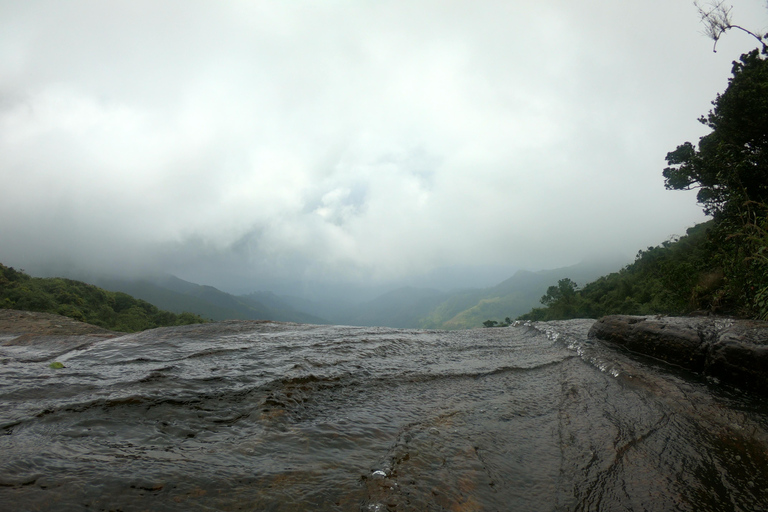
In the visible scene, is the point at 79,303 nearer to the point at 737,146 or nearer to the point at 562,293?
the point at 737,146

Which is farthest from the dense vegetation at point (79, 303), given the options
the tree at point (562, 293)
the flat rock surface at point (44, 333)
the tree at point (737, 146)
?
the tree at point (562, 293)

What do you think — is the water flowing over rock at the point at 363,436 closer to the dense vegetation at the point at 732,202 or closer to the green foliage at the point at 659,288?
the dense vegetation at the point at 732,202

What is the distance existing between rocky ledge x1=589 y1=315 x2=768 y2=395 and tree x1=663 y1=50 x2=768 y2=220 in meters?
6.49

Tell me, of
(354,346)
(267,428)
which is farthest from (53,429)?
(354,346)

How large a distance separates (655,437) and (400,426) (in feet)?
12.2

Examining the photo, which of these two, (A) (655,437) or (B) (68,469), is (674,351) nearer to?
(A) (655,437)

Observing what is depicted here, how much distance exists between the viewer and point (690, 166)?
22.0m

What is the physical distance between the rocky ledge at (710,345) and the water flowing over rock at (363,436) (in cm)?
59

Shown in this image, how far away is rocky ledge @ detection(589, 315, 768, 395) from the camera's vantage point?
644cm

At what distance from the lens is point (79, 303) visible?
55.0 m

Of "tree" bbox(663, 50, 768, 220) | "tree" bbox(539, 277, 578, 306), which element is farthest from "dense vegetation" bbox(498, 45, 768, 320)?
"tree" bbox(539, 277, 578, 306)

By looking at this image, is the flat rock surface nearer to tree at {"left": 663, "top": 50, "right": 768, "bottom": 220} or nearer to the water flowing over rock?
the water flowing over rock

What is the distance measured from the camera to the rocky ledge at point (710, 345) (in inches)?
254

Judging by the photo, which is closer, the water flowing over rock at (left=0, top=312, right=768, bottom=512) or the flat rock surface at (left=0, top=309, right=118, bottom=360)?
the water flowing over rock at (left=0, top=312, right=768, bottom=512)
